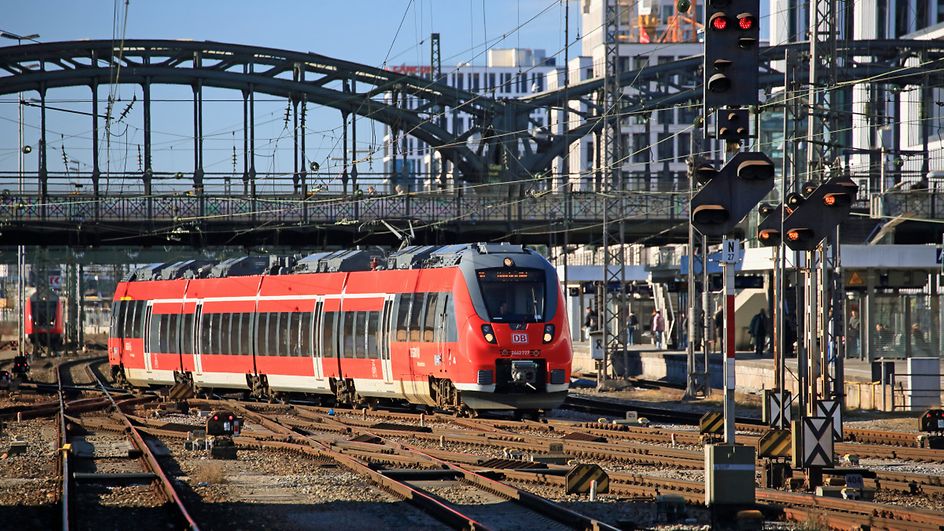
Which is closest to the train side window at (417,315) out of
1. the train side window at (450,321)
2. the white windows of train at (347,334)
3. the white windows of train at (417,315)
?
the white windows of train at (417,315)

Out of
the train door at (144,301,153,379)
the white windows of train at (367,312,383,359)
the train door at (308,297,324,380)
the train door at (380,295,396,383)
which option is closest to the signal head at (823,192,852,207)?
the train door at (380,295,396,383)

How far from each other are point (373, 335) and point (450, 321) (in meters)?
3.84

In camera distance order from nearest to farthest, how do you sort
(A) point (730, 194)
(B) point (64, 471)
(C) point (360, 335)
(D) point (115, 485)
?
(A) point (730, 194) → (D) point (115, 485) → (B) point (64, 471) → (C) point (360, 335)

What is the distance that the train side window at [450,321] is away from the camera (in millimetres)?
26156

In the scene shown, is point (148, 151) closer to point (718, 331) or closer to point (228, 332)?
point (718, 331)

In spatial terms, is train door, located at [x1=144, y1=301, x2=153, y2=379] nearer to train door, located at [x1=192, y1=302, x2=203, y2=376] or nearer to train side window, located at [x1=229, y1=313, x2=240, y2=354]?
train door, located at [x1=192, y1=302, x2=203, y2=376]

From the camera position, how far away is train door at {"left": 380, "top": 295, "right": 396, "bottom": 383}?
2892cm

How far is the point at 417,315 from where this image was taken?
27.9 m

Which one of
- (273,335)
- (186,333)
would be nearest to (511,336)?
(273,335)

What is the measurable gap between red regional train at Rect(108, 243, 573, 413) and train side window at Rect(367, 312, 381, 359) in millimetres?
50

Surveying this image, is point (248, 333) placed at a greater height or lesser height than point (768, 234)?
lesser

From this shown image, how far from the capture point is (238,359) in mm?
36656

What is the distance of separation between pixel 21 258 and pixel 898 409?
6034cm

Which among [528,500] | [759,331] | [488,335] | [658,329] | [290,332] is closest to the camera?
[528,500]
